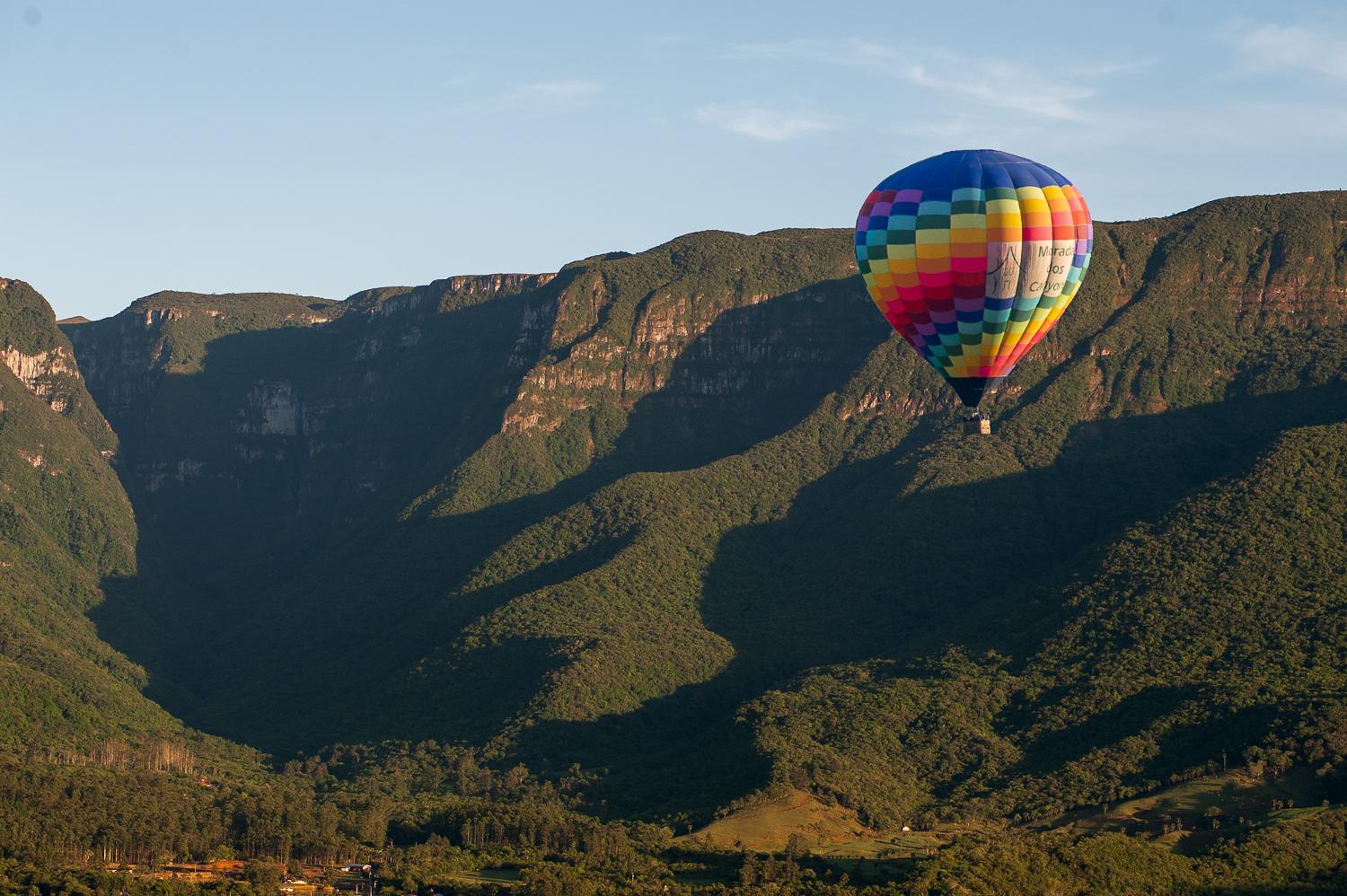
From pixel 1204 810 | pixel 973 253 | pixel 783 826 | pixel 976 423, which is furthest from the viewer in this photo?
pixel 783 826

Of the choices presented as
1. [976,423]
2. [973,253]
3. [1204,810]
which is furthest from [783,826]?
[973,253]

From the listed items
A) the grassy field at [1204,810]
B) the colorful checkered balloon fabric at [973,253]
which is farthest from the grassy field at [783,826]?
the colorful checkered balloon fabric at [973,253]

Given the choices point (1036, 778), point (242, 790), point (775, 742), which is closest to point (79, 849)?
point (242, 790)

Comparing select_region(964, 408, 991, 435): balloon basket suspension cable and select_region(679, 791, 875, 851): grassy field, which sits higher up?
select_region(964, 408, 991, 435): balloon basket suspension cable

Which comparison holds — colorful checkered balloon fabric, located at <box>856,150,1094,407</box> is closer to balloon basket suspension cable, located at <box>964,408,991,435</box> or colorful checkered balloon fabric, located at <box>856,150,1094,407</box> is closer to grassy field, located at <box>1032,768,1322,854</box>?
balloon basket suspension cable, located at <box>964,408,991,435</box>

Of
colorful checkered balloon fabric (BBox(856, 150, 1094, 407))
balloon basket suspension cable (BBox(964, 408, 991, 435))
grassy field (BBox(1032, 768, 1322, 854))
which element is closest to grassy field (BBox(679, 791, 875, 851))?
grassy field (BBox(1032, 768, 1322, 854))

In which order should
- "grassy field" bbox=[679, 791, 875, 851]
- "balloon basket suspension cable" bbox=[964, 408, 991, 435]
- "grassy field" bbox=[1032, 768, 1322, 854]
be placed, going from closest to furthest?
"balloon basket suspension cable" bbox=[964, 408, 991, 435] → "grassy field" bbox=[1032, 768, 1322, 854] → "grassy field" bbox=[679, 791, 875, 851]

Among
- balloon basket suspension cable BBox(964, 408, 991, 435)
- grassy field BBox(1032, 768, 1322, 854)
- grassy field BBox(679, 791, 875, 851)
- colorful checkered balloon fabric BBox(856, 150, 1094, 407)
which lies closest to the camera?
colorful checkered balloon fabric BBox(856, 150, 1094, 407)

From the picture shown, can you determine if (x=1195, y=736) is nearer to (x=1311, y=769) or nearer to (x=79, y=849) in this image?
(x=1311, y=769)

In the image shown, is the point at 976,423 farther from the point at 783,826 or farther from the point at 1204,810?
the point at 783,826
